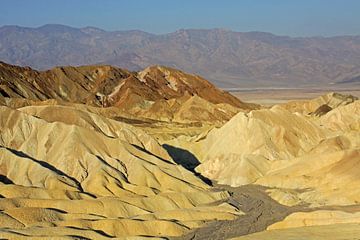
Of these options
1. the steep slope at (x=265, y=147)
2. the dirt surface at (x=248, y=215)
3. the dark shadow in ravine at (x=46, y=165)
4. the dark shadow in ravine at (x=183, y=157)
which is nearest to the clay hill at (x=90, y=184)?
the dark shadow in ravine at (x=46, y=165)

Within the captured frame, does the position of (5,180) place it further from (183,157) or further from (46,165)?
(183,157)

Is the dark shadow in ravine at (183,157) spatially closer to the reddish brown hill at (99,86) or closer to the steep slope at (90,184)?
the steep slope at (90,184)

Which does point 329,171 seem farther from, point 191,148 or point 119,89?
point 119,89

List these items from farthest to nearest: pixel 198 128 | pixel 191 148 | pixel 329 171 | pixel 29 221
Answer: pixel 198 128, pixel 191 148, pixel 329 171, pixel 29 221

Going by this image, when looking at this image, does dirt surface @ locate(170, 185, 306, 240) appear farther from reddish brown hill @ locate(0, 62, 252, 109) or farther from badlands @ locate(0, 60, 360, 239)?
reddish brown hill @ locate(0, 62, 252, 109)

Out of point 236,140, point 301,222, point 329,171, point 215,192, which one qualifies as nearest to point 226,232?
point 301,222

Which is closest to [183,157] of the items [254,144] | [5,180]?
[254,144]
